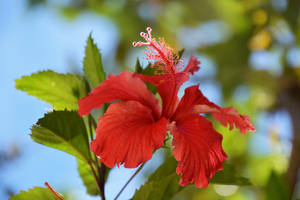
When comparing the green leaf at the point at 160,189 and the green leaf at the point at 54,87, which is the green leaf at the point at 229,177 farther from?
the green leaf at the point at 54,87

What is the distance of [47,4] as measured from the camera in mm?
4508

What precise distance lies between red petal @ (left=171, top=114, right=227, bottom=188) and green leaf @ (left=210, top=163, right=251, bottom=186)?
0.11 meters

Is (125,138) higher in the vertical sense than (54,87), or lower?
lower

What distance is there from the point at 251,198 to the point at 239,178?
244 centimetres

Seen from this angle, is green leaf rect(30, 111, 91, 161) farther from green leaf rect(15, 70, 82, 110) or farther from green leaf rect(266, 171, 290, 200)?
green leaf rect(266, 171, 290, 200)

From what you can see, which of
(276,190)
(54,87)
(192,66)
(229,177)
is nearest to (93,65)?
(54,87)

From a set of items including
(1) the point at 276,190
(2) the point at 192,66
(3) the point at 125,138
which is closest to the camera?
(3) the point at 125,138

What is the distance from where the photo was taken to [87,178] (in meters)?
0.61

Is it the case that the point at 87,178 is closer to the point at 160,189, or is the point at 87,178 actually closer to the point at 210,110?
the point at 160,189

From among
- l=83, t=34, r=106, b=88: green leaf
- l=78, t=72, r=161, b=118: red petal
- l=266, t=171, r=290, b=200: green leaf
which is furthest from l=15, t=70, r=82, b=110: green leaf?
l=266, t=171, r=290, b=200: green leaf

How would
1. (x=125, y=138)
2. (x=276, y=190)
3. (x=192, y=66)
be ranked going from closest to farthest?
(x=125, y=138)
(x=192, y=66)
(x=276, y=190)

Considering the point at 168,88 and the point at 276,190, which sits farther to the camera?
the point at 276,190

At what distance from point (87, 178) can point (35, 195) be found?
0.14 meters

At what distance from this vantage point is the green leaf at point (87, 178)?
600mm
